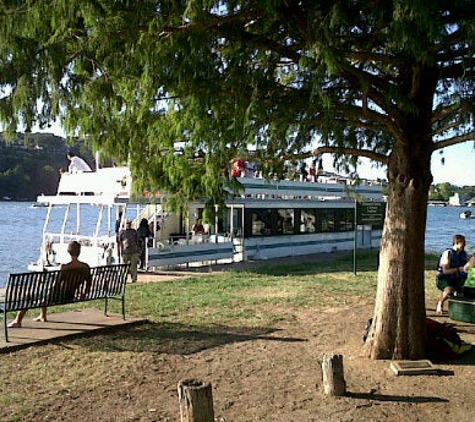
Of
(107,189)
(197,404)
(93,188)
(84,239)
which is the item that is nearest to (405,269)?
(197,404)

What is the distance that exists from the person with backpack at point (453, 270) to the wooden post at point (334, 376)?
15.6 ft

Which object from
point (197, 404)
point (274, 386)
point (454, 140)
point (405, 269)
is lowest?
point (274, 386)

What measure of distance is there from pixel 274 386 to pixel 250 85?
3.05 meters

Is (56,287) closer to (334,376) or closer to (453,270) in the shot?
(334,376)

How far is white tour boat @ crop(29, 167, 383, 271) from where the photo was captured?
59.2 feet

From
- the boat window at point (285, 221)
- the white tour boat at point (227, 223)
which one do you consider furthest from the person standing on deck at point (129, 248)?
the boat window at point (285, 221)

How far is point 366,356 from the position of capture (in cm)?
703

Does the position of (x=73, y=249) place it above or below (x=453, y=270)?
above

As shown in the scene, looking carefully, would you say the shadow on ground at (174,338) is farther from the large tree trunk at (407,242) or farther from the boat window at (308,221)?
the boat window at (308,221)

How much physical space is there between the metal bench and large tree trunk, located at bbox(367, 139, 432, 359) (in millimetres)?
3957

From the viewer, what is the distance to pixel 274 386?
6012 millimetres

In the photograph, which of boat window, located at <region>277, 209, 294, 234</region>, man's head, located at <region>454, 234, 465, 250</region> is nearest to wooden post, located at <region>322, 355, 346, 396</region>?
man's head, located at <region>454, 234, 465, 250</region>

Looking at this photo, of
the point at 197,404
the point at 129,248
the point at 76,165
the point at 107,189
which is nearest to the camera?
the point at 197,404

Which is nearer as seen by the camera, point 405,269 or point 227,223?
point 405,269
